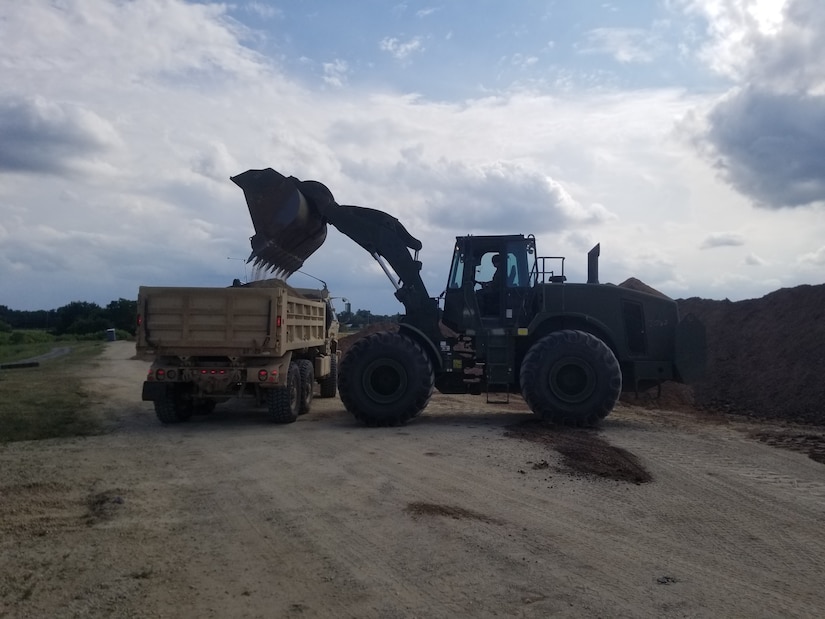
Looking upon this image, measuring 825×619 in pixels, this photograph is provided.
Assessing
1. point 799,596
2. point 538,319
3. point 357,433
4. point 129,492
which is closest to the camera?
point 799,596

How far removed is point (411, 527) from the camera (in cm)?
671

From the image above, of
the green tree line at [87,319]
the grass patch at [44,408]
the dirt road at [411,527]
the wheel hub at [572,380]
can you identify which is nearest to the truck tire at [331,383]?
the grass patch at [44,408]

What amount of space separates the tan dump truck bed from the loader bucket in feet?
4.84

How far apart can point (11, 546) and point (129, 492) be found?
A: 186 centimetres

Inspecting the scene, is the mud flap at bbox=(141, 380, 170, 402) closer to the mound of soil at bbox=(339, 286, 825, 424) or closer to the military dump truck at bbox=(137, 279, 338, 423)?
the military dump truck at bbox=(137, 279, 338, 423)

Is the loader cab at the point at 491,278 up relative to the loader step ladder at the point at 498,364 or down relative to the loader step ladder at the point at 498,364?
up

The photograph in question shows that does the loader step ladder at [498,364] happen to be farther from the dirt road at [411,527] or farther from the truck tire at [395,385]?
the dirt road at [411,527]

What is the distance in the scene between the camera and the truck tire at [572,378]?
487 inches

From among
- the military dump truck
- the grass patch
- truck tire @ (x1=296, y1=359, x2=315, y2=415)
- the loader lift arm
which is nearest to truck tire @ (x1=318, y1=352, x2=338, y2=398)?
truck tire @ (x1=296, y1=359, x2=315, y2=415)

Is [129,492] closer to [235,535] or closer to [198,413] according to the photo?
[235,535]

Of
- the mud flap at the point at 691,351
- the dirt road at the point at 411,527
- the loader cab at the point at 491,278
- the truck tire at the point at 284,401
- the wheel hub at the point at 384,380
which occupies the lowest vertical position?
the dirt road at the point at 411,527

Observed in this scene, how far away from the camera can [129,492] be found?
7957 millimetres

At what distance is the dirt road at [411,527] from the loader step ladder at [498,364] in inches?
64.8

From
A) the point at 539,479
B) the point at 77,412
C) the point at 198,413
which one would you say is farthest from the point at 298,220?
the point at 539,479
